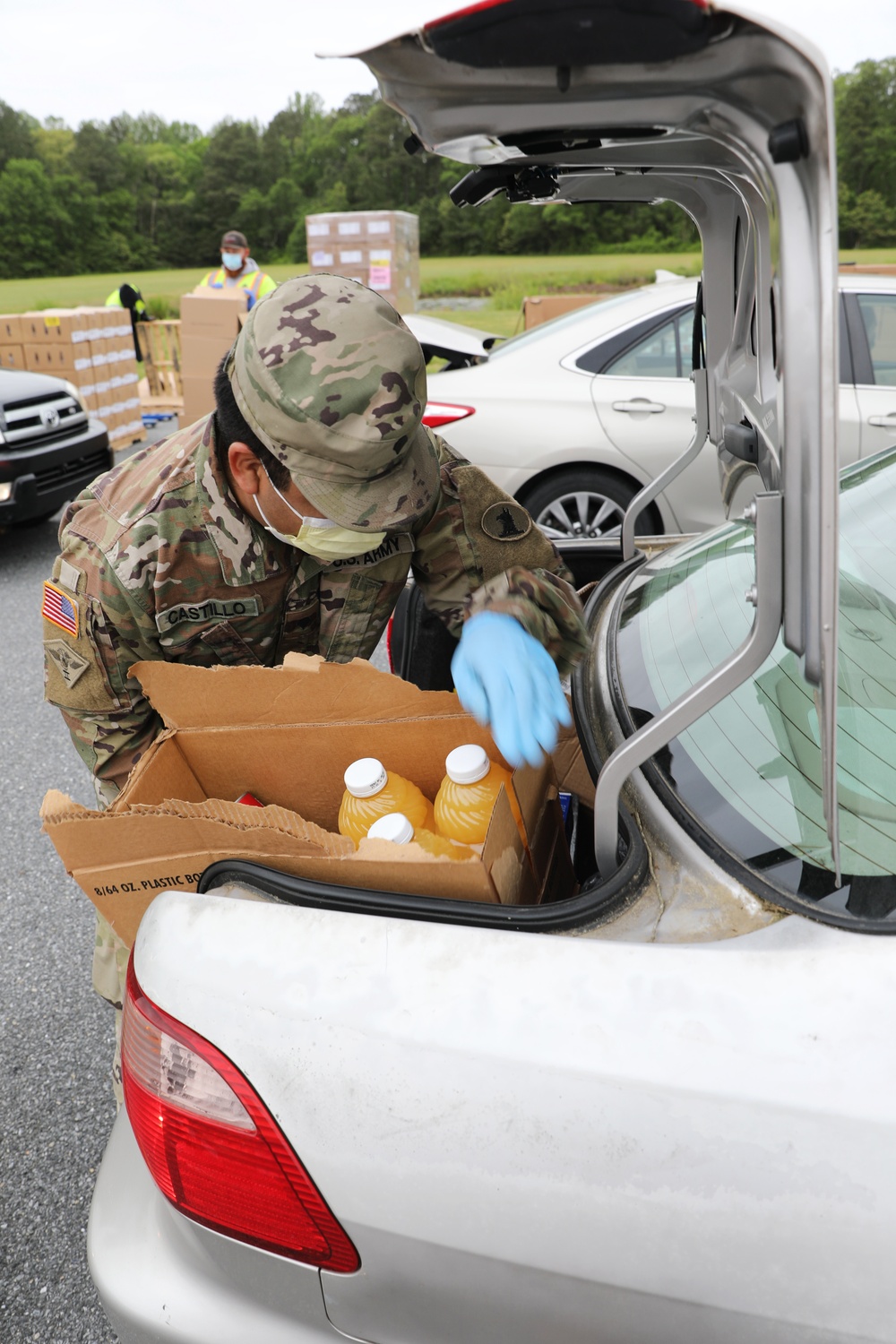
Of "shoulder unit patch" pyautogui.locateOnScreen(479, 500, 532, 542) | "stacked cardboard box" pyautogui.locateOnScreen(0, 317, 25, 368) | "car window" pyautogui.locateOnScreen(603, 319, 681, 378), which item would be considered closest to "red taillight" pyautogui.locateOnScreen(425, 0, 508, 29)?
"shoulder unit patch" pyautogui.locateOnScreen(479, 500, 532, 542)

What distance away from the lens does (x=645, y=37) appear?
→ 0.74 meters

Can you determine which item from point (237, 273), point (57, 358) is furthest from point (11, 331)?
point (237, 273)

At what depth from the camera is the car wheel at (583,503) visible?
178 inches

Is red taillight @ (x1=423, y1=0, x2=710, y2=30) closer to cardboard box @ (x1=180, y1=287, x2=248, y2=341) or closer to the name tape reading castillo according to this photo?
the name tape reading castillo

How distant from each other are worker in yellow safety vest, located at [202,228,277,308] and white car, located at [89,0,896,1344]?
8.18m

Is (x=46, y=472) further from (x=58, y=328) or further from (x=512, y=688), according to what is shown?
(x=512, y=688)

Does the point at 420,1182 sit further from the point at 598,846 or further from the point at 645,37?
the point at 645,37

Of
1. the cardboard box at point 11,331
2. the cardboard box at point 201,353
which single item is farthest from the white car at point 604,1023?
the cardboard box at point 11,331

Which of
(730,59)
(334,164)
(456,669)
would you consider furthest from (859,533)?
(334,164)

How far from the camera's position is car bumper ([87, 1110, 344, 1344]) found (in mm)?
968

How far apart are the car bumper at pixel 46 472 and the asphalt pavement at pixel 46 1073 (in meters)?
2.54

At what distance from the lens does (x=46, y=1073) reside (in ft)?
6.76

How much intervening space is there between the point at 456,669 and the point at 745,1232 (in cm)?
79

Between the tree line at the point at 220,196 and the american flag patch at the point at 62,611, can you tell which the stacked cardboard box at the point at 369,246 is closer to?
the american flag patch at the point at 62,611
